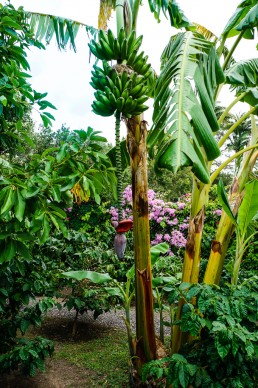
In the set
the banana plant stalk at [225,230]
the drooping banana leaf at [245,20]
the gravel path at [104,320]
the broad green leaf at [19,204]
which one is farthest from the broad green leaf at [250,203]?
the gravel path at [104,320]

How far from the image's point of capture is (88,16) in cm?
486

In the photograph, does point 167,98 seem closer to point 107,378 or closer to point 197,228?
point 197,228

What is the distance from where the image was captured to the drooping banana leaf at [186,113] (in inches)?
63.8

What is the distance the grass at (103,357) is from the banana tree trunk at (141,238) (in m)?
0.79

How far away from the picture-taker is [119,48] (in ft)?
5.83

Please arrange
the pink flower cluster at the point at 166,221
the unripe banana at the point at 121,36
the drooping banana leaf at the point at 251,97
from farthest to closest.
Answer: the pink flower cluster at the point at 166,221 < the drooping banana leaf at the point at 251,97 < the unripe banana at the point at 121,36

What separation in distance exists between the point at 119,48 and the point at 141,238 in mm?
1232

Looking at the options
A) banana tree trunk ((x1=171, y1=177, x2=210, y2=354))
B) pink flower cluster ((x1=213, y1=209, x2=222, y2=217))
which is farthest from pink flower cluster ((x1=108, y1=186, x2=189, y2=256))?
→ banana tree trunk ((x1=171, y1=177, x2=210, y2=354))

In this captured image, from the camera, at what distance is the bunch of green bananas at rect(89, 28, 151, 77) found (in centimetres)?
176

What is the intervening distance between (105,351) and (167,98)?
3.14m

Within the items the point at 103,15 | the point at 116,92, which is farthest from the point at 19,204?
the point at 103,15

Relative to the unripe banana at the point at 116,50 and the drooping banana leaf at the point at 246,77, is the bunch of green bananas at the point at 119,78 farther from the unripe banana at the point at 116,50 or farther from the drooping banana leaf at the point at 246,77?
the drooping banana leaf at the point at 246,77

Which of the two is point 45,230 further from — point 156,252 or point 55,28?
point 55,28

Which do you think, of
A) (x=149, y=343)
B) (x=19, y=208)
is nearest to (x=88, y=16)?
(x=19, y=208)
